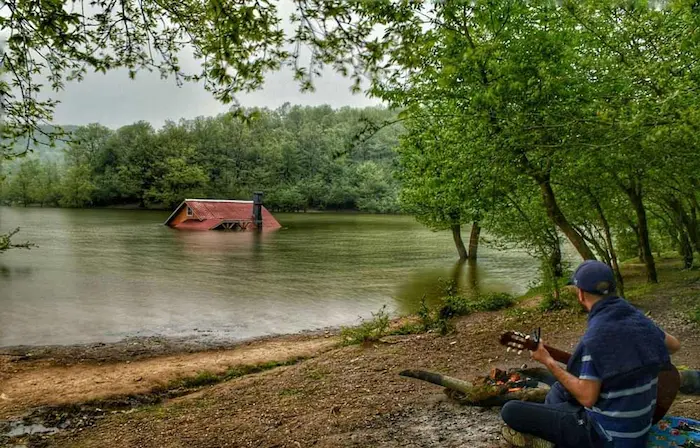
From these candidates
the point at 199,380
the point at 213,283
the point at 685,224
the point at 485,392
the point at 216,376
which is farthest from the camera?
the point at 213,283

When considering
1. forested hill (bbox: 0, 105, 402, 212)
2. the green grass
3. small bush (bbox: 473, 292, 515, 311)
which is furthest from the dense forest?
forested hill (bbox: 0, 105, 402, 212)

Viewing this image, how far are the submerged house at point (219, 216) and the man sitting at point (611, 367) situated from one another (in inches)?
2064

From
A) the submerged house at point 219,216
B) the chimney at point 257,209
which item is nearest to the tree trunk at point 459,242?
the submerged house at point 219,216

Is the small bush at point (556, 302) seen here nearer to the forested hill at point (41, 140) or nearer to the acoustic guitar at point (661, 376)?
the acoustic guitar at point (661, 376)

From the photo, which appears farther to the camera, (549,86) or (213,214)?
(213,214)

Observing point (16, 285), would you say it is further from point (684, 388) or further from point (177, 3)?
point (684, 388)

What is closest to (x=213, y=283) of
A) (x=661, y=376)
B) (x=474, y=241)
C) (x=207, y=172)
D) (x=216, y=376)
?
(x=216, y=376)

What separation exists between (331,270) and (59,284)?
12533 mm

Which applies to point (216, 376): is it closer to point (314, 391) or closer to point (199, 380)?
point (199, 380)

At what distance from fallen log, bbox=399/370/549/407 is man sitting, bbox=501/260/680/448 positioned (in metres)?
1.71

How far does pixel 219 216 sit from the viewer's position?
56000mm

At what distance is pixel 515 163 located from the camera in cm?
1009

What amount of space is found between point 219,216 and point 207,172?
42.6 metres

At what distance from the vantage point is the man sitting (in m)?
3.19
